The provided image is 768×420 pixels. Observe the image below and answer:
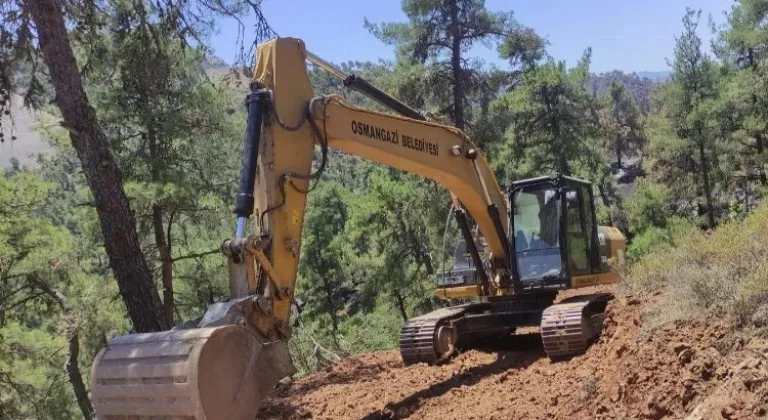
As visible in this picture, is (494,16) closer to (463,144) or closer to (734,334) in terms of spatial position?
(463,144)

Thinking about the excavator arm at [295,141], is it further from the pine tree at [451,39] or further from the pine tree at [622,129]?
the pine tree at [622,129]

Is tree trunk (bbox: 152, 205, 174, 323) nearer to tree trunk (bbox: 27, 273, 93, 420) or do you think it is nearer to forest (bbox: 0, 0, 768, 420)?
forest (bbox: 0, 0, 768, 420)

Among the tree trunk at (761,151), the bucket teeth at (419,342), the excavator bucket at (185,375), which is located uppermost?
the tree trunk at (761,151)

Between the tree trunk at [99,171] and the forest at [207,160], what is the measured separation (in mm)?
21

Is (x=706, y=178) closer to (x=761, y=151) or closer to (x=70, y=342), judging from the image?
(x=761, y=151)

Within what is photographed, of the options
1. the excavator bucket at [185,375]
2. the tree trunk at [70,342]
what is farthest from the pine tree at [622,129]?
the excavator bucket at [185,375]

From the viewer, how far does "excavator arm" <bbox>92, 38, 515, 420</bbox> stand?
180 inches

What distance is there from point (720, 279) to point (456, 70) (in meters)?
15.3

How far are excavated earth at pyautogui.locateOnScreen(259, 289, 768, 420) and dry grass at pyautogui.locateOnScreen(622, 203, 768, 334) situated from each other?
0.14 meters

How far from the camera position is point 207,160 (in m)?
15.3

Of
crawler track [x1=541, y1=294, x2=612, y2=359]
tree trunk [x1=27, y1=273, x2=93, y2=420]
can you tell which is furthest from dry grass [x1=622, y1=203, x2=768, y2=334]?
tree trunk [x1=27, y1=273, x2=93, y2=420]

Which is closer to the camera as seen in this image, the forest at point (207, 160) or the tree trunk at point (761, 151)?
the forest at point (207, 160)

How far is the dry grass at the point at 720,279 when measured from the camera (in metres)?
4.92

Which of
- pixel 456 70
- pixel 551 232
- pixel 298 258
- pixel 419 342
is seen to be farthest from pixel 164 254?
pixel 298 258
